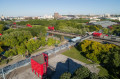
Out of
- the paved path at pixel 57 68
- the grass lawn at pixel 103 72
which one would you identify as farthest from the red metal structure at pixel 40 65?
the grass lawn at pixel 103 72

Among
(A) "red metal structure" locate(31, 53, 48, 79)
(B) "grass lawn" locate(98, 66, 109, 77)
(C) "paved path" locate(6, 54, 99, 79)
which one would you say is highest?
(A) "red metal structure" locate(31, 53, 48, 79)

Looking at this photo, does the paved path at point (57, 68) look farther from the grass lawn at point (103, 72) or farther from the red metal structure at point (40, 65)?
the red metal structure at point (40, 65)

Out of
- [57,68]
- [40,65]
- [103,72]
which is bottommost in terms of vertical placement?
[103,72]

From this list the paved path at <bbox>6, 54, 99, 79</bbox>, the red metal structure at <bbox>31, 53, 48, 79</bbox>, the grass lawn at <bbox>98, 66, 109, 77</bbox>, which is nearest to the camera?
the red metal structure at <bbox>31, 53, 48, 79</bbox>

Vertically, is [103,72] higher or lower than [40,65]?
lower

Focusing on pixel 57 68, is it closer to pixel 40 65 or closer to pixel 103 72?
pixel 40 65

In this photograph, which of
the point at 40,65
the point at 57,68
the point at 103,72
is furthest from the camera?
the point at 57,68

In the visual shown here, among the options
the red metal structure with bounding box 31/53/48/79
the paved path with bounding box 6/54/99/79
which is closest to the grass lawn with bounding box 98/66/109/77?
the paved path with bounding box 6/54/99/79

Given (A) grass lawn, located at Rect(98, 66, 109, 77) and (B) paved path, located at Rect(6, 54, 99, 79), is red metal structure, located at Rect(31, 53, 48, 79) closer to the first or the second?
(B) paved path, located at Rect(6, 54, 99, 79)

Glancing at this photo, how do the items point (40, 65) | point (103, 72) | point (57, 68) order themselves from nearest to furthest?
1. point (40, 65)
2. point (103, 72)
3. point (57, 68)

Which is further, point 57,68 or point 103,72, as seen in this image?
point 57,68

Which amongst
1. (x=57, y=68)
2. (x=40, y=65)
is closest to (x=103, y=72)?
(x=57, y=68)
